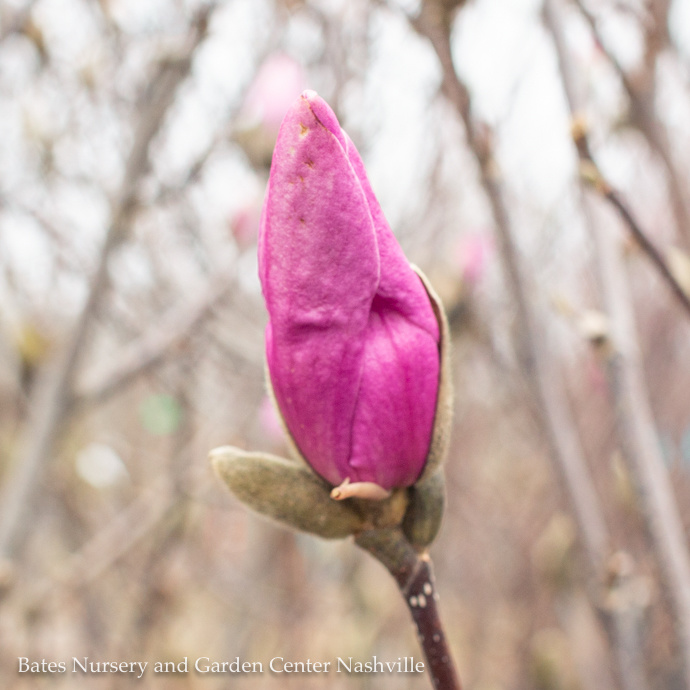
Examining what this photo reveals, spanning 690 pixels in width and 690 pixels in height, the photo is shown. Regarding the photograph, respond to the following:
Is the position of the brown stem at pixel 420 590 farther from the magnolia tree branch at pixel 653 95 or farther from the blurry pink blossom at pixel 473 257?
the blurry pink blossom at pixel 473 257

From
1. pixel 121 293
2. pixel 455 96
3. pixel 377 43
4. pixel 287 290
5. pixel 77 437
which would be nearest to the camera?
pixel 287 290

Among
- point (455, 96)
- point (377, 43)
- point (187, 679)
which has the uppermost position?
point (377, 43)

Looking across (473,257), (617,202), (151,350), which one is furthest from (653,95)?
(151,350)

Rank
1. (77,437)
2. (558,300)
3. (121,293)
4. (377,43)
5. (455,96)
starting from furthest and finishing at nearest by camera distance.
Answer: (77,437) < (121,293) < (377,43) < (558,300) < (455,96)

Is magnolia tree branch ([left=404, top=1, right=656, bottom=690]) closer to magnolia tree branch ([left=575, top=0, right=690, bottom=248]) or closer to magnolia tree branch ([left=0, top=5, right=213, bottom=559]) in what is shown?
magnolia tree branch ([left=575, top=0, right=690, bottom=248])

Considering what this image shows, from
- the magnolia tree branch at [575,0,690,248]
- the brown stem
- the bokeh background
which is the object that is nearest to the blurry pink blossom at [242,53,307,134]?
the bokeh background

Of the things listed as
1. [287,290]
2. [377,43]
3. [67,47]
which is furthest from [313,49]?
[287,290]

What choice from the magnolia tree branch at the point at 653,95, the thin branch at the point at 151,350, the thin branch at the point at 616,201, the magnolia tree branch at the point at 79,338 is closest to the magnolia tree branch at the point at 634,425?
the thin branch at the point at 616,201

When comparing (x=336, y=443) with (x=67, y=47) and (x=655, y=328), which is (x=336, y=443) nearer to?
(x=67, y=47)
